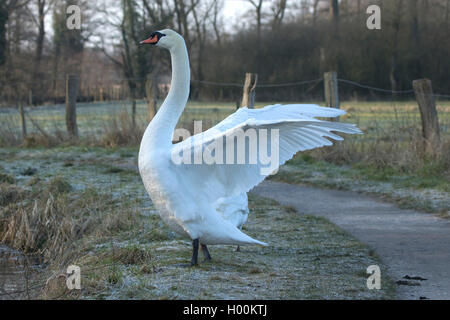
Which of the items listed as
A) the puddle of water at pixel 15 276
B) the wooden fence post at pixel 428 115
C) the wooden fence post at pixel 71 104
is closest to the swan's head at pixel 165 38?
the puddle of water at pixel 15 276

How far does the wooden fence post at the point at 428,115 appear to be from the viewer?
378 inches

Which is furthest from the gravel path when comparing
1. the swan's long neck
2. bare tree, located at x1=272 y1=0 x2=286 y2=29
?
bare tree, located at x1=272 y1=0 x2=286 y2=29

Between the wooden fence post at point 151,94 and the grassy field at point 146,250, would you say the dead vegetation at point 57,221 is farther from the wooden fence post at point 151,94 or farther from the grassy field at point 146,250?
the wooden fence post at point 151,94

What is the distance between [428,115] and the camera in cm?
981

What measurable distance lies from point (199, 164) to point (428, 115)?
647cm

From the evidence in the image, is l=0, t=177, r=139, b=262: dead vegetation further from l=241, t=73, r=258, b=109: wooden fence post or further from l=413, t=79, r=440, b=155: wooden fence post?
l=413, t=79, r=440, b=155: wooden fence post

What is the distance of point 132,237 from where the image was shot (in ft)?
20.1

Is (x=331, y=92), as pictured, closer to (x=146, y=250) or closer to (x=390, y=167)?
(x=390, y=167)

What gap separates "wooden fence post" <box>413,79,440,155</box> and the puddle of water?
667 cm

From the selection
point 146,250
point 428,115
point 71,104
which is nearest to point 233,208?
point 146,250

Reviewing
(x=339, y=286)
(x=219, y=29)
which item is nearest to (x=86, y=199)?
(x=339, y=286)

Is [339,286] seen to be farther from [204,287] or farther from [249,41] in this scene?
[249,41]

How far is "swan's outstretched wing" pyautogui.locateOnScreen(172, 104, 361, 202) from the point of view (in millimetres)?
4281

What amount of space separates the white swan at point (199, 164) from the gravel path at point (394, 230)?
4.48ft
